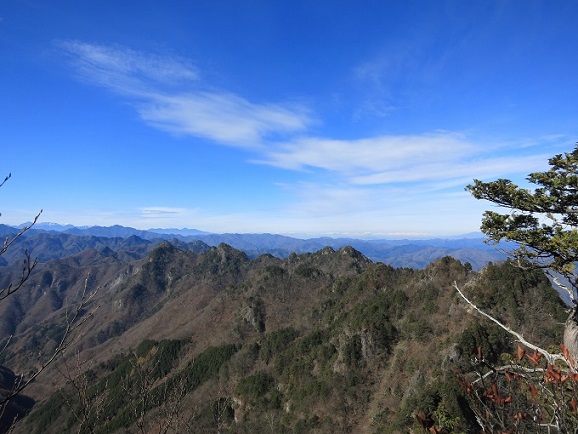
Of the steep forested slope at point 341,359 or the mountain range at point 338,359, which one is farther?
the steep forested slope at point 341,359

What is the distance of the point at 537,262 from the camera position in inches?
446

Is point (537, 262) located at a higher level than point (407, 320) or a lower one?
higher

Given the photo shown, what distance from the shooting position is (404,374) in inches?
2010

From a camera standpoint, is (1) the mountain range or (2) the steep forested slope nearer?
(1) the mountain range

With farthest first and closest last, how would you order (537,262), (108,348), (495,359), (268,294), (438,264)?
(108,348) → (268,294) → (438,264) → (495,359) → (537,262)

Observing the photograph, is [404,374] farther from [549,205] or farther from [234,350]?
[234,350]

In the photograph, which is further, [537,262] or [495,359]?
[495,359]

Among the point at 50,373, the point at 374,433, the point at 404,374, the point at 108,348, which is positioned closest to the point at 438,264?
the point at 404,374

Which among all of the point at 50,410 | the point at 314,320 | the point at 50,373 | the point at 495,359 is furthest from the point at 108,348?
the point at 495,359

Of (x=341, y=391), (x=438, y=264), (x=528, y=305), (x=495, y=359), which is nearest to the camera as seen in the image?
(x=495, y=359)

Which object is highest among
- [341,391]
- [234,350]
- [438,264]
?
[438,264]

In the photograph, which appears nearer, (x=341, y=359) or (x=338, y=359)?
(x=341, y=359)

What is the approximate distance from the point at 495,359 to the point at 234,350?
249 feet

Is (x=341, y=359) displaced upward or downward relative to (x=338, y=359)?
upward
